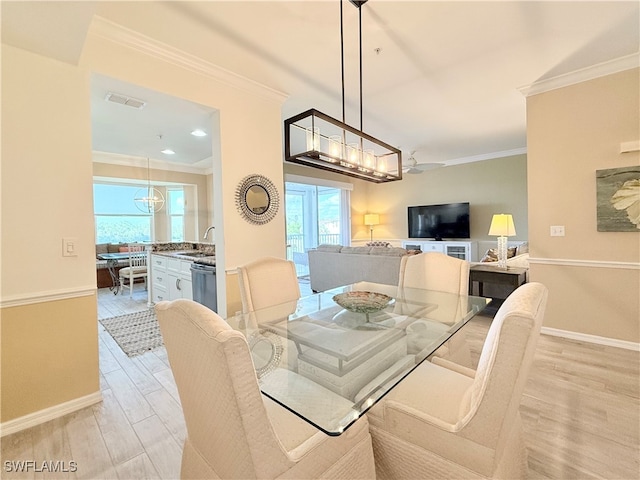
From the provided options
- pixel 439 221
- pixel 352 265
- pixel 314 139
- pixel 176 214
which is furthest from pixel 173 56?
pixel 439 221

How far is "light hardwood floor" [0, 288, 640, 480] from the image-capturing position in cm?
151

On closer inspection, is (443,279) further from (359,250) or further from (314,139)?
(359,250)

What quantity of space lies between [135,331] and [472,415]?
3743 mm

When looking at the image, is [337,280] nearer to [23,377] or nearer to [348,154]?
[348,154]

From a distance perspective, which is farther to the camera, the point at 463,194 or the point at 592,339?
the point at 463,194

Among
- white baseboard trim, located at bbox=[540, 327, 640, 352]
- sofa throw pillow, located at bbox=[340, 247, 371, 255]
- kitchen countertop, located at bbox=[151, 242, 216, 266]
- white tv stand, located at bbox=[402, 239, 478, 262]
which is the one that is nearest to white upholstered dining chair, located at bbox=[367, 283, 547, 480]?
white baseboard trim, located at bbox=[540, 327, 640, 352]

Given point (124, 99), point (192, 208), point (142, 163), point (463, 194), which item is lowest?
point (192, 208)

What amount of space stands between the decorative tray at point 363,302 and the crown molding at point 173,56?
2235 mm

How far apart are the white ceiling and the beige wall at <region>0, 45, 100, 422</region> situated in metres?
0.25

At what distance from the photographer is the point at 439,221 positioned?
275 inches

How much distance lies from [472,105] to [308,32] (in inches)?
98.5

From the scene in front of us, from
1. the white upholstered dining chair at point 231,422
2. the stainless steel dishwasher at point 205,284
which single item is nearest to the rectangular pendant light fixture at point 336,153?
the white upholstered dining chair at point 231,422

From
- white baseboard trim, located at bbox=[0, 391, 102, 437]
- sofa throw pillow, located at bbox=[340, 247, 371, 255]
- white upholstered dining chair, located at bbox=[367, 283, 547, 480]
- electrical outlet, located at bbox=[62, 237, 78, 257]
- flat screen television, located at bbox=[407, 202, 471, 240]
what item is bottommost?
white baseboard trim, located at bbox=[0, 391, 102, 437]

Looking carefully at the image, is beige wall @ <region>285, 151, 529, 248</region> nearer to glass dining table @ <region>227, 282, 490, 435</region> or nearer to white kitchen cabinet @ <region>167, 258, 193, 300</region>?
white kitchen cabinet @ <region>167, 258, 193, 300</region>
